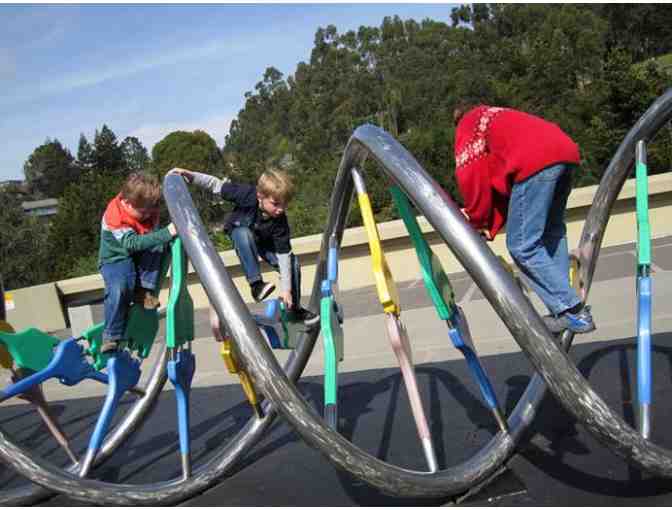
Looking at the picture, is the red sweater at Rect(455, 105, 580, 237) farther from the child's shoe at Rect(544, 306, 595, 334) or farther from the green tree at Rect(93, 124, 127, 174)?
the green tree at Rect(93, 124, 127, 174)

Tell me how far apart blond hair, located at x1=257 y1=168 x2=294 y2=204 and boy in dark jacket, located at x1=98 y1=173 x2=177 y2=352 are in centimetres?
59

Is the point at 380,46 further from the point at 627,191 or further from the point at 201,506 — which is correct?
the point at 201,506

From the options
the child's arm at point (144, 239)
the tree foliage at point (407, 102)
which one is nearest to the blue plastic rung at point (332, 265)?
the child's arm at point (144, 239)

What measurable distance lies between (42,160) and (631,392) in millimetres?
95372

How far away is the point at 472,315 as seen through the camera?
22.9ft

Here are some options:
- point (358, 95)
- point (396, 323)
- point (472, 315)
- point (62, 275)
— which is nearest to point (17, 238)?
point (62, 275)

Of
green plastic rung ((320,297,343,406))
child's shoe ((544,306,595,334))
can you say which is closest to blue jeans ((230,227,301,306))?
green plastic rung ((320,297,343,406))

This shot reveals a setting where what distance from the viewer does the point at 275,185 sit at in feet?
13.0

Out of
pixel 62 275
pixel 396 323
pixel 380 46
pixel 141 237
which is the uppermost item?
pixel 380 46

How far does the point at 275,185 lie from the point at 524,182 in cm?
136

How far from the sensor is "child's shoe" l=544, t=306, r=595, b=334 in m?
3.38

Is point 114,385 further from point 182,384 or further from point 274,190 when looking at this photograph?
point 274,190

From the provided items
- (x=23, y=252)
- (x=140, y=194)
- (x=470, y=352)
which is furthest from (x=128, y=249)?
(x=23, y=252)

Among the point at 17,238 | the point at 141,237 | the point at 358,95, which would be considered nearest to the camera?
the point at 141,237
